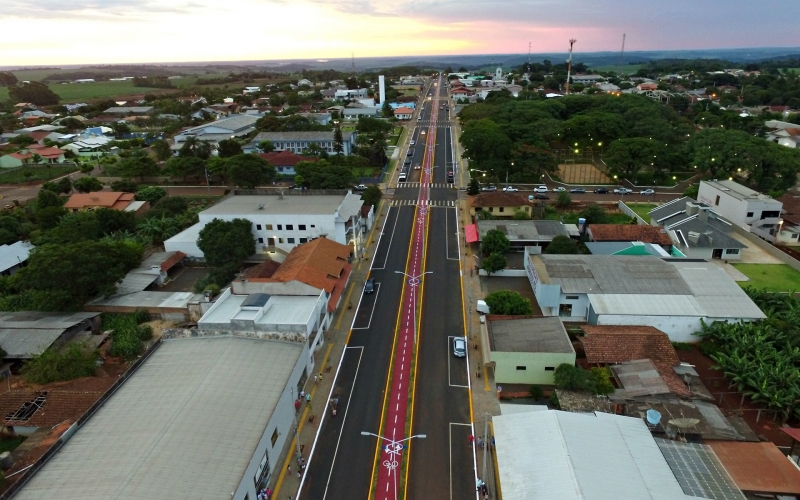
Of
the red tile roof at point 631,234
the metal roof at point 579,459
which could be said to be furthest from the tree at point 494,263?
the metal roof at point 579,459

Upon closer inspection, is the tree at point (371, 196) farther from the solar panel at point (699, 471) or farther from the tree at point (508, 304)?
the solar panel at point (699, 471)

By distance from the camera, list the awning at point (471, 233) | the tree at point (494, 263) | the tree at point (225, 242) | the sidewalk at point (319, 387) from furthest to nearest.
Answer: the awning at point (471, 233) < the tree at point (225, 242) < the tree at point (494, 263) < the sidewalk at point (319, 387)

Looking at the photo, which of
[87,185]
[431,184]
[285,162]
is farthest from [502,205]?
[87,185]

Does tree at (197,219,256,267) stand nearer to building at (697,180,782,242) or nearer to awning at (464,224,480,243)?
awning at (464,224,480,243)

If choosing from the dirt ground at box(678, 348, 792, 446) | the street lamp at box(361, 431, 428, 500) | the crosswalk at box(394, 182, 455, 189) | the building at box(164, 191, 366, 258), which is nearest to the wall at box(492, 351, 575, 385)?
the street lamp at box(361, 431, 428, 500)

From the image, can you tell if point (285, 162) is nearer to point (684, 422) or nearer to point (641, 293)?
point (641, 293)

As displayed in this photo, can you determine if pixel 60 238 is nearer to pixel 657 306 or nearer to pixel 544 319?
pixel 544 319
